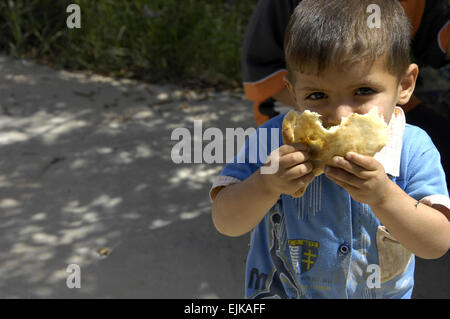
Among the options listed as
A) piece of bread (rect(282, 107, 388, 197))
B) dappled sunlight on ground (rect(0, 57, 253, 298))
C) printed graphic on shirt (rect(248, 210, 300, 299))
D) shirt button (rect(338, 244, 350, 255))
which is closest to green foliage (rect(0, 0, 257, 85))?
dappled sunlight on ground (rect(0, 57, 253, 298))

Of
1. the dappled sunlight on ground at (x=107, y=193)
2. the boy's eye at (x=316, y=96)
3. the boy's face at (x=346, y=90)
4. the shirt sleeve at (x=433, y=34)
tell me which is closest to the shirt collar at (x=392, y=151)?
the boy's face at (x=346, y=90)

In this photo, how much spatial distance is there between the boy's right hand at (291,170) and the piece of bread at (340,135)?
28mm

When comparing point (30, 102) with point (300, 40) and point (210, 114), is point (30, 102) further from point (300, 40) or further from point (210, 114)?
point (300, 40)

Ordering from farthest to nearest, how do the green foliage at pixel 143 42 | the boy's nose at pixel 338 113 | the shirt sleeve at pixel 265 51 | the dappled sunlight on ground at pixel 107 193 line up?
the green foliage at pixel 143 42, the dappled sunlight on ground at pixel 107 193, the shirt sleeve at pixel 265 51, the boy's nose at pixel 338 113

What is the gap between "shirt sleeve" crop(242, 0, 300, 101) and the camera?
2611mm

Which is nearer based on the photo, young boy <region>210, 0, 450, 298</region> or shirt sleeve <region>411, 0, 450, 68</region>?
young boy <region>210, 0, 450, 298</region>

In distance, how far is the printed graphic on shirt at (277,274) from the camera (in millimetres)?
1765

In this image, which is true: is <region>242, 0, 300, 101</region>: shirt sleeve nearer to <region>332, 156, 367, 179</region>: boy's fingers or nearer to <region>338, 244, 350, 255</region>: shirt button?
<region>338, 244, 350, 255</region>: shirt button

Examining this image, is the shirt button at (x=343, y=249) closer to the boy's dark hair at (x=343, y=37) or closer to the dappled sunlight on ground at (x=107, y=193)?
the boy's dark hair at (x=343, y=37)

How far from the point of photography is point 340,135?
4.63 feet

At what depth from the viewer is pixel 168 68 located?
551 centimetres

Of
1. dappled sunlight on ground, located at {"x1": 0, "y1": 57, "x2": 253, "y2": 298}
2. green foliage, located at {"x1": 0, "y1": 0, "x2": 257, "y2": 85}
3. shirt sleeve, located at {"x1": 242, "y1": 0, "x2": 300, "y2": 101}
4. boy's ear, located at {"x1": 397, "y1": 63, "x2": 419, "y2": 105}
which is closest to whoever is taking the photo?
boy's ear, located at {"x1": 397, "y1": 63, "x2": 419, "y2": 105}

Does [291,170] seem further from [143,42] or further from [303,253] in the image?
[143,42]

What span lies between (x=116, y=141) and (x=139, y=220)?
1.12 m
